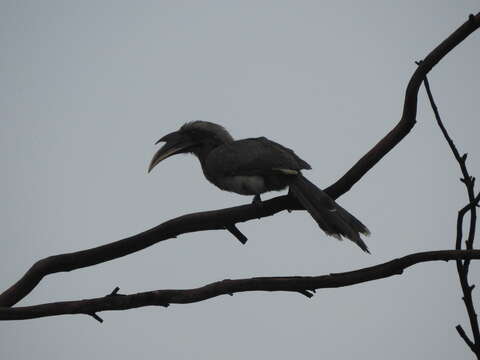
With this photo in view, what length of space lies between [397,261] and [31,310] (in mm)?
1907

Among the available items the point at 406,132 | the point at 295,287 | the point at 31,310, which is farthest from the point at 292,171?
the point at 31,310

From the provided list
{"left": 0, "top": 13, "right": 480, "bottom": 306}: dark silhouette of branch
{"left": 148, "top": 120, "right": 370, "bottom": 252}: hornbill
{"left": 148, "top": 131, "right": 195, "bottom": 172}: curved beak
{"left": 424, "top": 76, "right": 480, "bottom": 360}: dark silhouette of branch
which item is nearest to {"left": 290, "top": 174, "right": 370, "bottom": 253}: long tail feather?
{"left": 148, "top": 120, "right": 370, "bottom": 252}: hornbill

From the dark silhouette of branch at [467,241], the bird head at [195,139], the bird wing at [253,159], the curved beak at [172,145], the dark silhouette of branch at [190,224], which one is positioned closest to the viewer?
the dark silhouette of branch at [467,241]

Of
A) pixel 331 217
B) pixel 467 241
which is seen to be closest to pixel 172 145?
pixel 331 217

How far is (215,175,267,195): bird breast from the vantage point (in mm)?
5758

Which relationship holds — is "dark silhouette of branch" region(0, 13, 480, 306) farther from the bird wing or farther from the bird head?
the bird head

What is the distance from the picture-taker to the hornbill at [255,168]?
14.7 ft

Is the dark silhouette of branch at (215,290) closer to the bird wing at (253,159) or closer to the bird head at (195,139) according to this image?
the bird wing at (253,159)

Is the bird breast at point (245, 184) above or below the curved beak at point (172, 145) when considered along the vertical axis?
below

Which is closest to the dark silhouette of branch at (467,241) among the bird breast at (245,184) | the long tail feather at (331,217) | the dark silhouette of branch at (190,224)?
the dark silhouette of branch at (190,224)

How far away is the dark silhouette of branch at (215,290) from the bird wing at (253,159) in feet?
7.62

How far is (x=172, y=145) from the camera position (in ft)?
23.9

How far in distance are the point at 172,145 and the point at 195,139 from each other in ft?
1.07

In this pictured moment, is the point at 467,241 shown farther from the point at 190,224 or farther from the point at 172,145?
the point at 172,145
